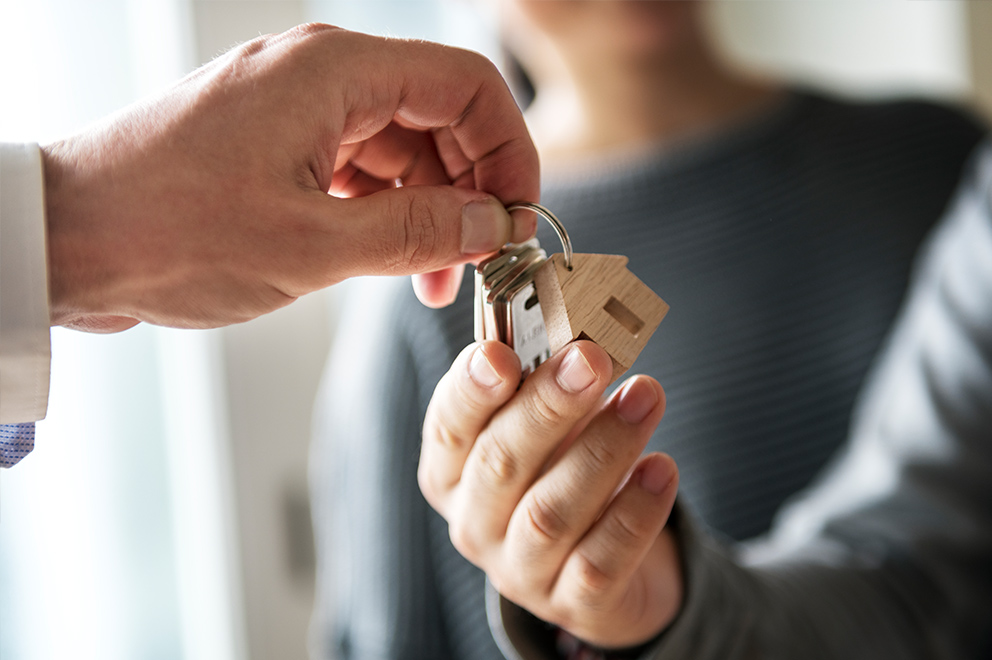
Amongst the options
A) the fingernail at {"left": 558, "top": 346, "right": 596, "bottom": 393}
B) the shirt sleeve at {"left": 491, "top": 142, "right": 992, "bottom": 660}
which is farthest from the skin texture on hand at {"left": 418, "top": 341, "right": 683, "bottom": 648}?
the shirt sleeve at {"left": 491, "top": 142, "right": 992, "bottom": 660}

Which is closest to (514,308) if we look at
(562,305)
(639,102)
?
(562,305)

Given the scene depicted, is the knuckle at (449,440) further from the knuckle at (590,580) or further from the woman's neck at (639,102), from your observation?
the woman's neck at (639,102)

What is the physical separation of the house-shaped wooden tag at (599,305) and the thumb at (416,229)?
0.04 meters

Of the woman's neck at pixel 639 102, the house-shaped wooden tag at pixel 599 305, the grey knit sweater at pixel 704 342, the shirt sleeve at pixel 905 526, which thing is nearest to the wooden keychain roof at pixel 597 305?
the house-shaped wooden tag at pixel 599 305

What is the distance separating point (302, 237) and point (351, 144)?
95 mm

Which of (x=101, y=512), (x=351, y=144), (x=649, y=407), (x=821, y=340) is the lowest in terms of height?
(x=101, y=512)

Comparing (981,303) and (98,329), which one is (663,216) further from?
(98,329)

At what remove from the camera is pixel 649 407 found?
1.23 feet

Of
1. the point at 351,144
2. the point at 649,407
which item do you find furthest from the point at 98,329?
the point at 649,407

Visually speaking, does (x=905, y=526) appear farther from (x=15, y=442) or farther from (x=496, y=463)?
(x=15, y=442)

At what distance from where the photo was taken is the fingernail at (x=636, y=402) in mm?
374

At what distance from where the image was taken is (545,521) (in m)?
0.39

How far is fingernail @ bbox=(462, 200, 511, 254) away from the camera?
383 mm

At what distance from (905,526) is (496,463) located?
0.45m
